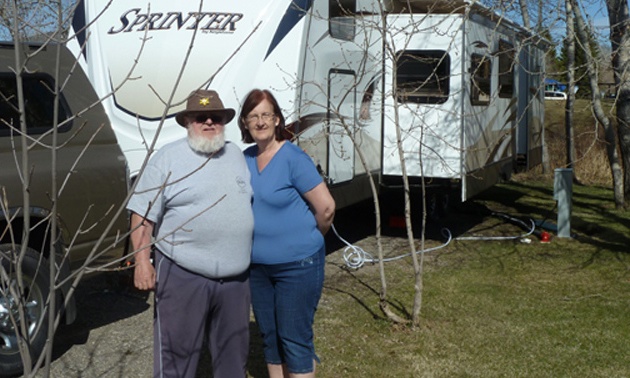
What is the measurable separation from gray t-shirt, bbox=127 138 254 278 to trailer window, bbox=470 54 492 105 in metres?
5.81

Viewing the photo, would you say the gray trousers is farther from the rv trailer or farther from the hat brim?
the rv trailer

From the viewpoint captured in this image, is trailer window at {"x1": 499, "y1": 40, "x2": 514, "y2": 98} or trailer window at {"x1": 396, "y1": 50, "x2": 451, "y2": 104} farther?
trailer window at {"x1": 499, "y1": 40, "x2": 514, "y2": 98}

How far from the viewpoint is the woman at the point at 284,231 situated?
12.4ft

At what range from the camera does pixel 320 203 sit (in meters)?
3.85

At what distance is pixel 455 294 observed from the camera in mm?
6949

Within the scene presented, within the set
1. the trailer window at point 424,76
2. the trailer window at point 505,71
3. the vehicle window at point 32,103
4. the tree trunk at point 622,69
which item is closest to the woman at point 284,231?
the vehicle window at point 32,103

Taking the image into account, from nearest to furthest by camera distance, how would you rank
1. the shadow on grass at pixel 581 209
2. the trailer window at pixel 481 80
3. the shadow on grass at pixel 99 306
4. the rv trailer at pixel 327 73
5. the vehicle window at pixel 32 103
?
the vehicle window at pixel 32 103 < the shadow on grass at pixel 99 306 < the rv trailer at pixel 327 73 < the trailer window at pixel 481 80 < the shadow on grass at pixel 581 209

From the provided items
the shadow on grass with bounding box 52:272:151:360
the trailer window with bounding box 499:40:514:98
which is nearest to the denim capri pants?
the shadow on grass with bounding box 52:272:151:360

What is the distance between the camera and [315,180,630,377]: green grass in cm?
522

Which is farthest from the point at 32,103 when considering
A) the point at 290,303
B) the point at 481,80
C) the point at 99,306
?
the point at 481,80

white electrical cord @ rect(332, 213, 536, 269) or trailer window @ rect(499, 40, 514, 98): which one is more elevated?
trailer window @ rect(499, 40, 514, 98)

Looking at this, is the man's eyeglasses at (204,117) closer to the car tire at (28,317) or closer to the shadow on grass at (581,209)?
the car tire at (28,317)

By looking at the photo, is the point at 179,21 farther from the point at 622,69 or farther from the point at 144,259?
Answer: the point at 622,69

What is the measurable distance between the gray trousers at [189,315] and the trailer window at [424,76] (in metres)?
5.00
